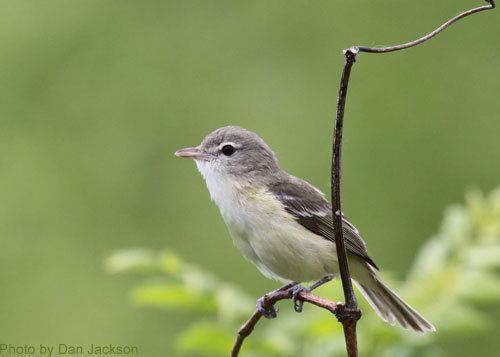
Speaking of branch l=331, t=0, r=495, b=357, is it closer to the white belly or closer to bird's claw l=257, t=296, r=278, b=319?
bird's claw l=257, t=296, r=278, b=319

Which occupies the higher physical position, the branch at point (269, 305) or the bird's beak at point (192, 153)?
the bird's beak at point (192, 153)

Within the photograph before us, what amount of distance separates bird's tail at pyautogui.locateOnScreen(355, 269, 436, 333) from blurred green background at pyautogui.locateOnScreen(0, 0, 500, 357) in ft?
10.0

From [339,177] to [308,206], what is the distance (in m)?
2.54

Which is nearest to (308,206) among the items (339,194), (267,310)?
(267,310)

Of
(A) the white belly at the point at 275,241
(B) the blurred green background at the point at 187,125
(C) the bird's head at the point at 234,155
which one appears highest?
(B) the blurred green background at the point at 187,125

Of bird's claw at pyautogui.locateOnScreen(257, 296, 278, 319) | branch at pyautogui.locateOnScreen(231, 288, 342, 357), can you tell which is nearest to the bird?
bird's claw at pyautogui.locateOnScreen(257, 296, 278, 319)

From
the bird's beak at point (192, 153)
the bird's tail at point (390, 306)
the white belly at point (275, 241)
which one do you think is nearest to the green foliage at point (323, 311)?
Result: the bird's tail at point (390, 306)

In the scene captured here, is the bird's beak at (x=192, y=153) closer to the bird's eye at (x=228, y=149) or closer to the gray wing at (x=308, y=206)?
the bird's eye at (x=228, y=149)

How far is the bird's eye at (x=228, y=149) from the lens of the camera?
5.12m

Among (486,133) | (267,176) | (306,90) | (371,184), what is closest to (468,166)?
(486,133)

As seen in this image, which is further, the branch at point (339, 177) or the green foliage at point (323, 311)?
the green foliage at point (323, 311)

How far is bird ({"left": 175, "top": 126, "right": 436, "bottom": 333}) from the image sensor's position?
4.43 metres

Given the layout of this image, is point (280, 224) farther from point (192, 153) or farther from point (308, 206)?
point (192, 153)

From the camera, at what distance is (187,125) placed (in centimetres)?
923
